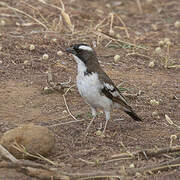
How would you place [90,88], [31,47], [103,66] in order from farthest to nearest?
1. [31,47]
2. [103,66]
3. [90,88]

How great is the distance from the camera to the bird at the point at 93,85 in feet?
22.0

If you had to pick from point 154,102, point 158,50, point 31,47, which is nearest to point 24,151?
point 154,102

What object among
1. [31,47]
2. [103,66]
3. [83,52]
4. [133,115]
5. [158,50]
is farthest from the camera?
[158,50]

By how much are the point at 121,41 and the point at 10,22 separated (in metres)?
2.41

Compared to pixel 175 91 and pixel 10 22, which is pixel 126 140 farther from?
pixel 10 22

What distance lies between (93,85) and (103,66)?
2615 mm

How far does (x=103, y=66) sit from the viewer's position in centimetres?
931

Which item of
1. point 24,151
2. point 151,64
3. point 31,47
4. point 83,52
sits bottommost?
point 151,64

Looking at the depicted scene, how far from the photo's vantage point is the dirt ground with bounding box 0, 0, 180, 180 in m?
6.42

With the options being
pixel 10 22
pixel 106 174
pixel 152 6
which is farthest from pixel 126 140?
pixel 152 6

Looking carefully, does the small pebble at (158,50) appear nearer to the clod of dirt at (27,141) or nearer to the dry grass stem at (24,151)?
the clod of dirt at (27,141)

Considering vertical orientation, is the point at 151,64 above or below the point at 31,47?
below

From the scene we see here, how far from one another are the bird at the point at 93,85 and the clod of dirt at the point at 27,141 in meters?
0.98

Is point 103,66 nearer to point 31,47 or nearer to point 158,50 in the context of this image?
point 31,47
